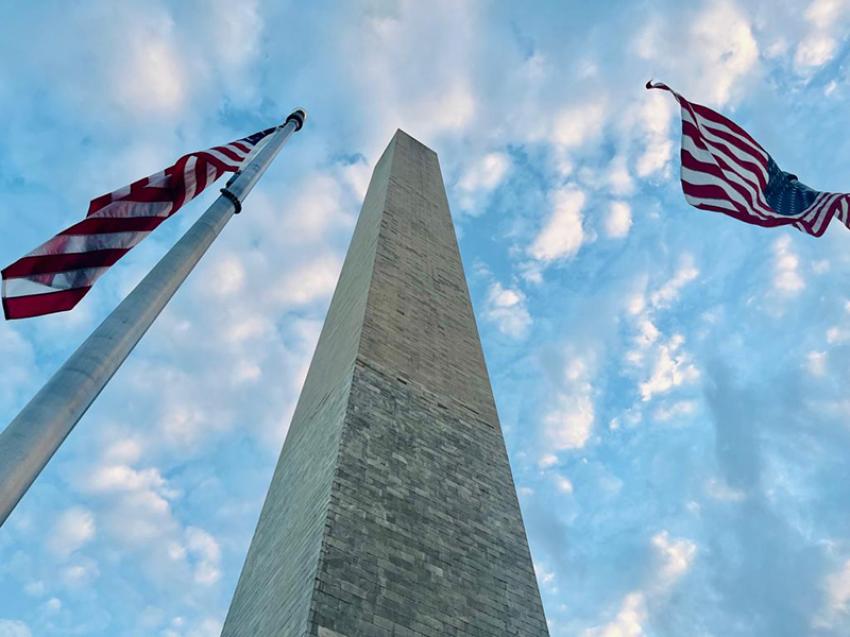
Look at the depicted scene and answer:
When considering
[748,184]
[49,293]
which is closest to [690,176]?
[748,184]

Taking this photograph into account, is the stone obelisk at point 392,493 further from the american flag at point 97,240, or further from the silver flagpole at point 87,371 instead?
the american flag at point 97,240

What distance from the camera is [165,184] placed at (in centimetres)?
757

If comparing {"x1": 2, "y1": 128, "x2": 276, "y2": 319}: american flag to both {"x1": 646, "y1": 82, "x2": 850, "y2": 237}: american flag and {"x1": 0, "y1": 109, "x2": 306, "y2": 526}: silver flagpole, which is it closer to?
{"x1": 0, "y1": 109, "x2": 306, "y2": 526}: silver flagpole

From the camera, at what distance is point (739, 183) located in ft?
40.0

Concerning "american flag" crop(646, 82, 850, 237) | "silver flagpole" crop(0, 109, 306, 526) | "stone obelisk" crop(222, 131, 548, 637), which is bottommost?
"silver flagpole" crop(0, 109, 306, 526)

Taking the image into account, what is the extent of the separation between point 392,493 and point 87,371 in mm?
7072

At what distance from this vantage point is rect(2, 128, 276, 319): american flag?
5746mm

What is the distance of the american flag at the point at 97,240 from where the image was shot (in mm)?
5746

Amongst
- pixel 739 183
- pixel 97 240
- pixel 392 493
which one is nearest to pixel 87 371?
pixel 97 240

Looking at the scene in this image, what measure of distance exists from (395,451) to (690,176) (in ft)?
23.7

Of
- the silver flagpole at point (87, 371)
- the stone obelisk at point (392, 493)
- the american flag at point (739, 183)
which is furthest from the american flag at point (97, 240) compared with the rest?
the american flag at point (739, 183)

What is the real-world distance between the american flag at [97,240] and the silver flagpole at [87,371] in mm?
457

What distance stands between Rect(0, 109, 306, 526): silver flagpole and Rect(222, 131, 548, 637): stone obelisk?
4836mm

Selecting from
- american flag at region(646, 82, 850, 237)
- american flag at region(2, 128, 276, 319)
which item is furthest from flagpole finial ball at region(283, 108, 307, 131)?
american flag at region(646, 82, 850, 237)
